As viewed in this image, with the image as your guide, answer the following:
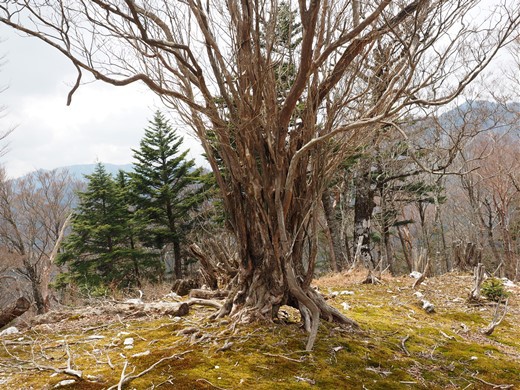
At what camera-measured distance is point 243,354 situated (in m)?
3.23

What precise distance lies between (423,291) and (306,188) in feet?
15.3

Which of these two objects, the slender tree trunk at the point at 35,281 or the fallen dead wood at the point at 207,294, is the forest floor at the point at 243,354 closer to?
the fallen dead wood at the point at 207,294

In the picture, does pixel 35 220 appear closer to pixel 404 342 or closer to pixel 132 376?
pixel 132 376

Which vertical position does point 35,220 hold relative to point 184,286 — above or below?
above

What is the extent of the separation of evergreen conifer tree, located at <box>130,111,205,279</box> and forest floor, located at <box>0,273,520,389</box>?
520 inches

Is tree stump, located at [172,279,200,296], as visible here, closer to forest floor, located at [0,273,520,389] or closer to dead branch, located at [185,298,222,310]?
forest floor, located at [0,273,520,389]

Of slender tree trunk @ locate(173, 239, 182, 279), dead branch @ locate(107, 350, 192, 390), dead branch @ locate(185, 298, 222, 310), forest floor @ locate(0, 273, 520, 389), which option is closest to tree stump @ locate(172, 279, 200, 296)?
forest floor @ locate(0, 273, 520, 389)

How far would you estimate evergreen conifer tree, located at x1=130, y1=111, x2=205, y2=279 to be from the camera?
59.6 feet

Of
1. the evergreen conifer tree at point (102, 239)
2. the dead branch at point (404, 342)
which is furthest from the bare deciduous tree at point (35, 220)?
the dead branch at point (404, 342)

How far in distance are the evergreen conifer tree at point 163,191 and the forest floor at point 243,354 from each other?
1322cm

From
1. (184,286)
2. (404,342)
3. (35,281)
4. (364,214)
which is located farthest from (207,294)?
(35,281)

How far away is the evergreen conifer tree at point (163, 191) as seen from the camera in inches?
715

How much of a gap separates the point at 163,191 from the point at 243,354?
15716 millimetres

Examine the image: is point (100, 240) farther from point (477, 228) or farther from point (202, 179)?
point (477, 228)
